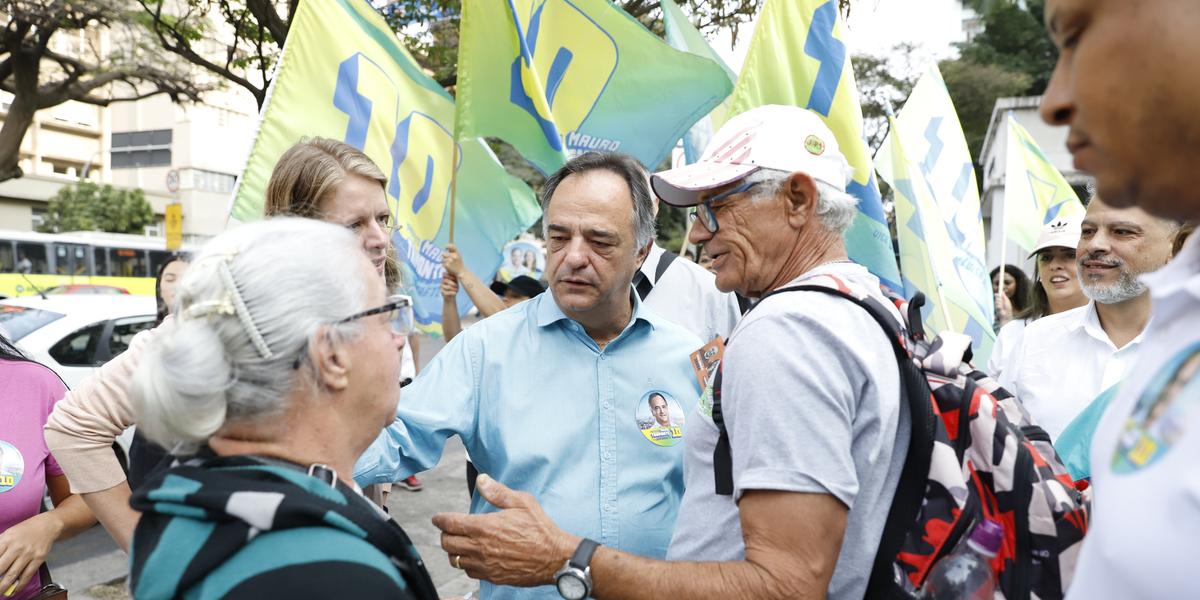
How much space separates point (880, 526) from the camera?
1541 mm

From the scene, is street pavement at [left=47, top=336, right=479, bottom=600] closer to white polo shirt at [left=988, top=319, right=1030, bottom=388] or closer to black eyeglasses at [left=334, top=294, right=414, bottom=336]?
white polo shirt at [left=988, top=319, right=1030, bottom=388]

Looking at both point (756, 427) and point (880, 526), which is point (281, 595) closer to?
point (756, 427)

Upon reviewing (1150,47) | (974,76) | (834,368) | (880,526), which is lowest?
(880,526)

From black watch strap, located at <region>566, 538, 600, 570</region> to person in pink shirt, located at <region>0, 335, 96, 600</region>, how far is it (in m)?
1.81

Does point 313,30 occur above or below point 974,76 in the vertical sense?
below

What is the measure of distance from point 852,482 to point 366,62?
3.54 meters

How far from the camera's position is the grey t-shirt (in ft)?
4.74

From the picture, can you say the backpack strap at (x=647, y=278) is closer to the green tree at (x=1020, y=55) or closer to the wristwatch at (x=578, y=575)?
the wristwatch at (x=578, y=575)

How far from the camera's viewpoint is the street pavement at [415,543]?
5043mm

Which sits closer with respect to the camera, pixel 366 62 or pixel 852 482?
pixel 852 482

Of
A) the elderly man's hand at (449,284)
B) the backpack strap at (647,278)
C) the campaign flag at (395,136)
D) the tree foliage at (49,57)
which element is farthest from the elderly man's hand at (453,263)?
the tree foliage at (49,57)

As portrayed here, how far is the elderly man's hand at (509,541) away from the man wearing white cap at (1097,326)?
8.54 ft

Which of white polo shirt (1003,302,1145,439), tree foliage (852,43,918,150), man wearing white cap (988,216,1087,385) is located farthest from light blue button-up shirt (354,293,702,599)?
tree foliage (852,43,918,150)

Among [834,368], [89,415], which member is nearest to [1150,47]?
[834,368]
